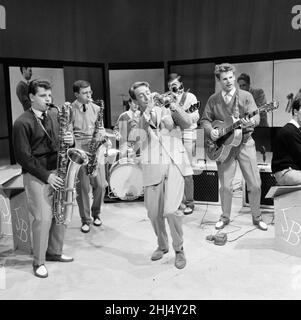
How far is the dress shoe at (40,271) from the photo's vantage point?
358cm

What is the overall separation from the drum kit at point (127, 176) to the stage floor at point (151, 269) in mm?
483

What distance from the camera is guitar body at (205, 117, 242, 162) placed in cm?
446

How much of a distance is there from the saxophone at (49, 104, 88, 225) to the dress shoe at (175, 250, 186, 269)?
3.44 ft

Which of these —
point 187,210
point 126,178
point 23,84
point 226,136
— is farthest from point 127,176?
point 23,84

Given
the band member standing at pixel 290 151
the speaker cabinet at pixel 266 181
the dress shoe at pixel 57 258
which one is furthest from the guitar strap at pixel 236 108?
the dress shoe at pixel 57 258

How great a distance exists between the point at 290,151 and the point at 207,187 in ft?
6.16

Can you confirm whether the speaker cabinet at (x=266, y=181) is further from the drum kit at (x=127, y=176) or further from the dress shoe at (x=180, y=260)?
the dress shoe at (x=180, y=260)

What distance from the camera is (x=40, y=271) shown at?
11.8ft

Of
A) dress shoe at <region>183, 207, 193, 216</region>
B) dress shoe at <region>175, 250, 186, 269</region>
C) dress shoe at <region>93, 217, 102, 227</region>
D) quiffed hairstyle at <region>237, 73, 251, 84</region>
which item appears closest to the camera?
dress shoe at <region>175, 250, 186, 269</region>

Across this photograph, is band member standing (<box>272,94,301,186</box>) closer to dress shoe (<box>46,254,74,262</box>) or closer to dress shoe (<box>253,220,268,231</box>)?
dress shoe (<box>253,220,268,231</box>)

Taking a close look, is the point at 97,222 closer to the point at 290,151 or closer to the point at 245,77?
the point at 290,151

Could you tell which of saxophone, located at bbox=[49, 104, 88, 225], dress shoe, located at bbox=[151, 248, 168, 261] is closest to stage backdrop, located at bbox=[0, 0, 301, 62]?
dress shoe, located at bbox=[151, 248, 168, 261]

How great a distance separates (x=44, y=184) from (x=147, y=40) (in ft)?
20.2

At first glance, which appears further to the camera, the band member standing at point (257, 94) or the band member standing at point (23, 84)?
the band member standing at point (23, 84)
